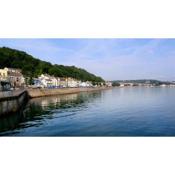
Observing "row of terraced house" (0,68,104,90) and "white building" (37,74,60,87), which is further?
"white building" (37,74,60,87)

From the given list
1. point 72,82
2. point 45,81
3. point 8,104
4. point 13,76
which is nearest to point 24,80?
point 13,76

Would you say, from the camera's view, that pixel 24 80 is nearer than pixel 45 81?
Yes

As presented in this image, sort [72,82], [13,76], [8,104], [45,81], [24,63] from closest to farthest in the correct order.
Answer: [8,104], [13,76], [24,63], [45,81], [72,82]

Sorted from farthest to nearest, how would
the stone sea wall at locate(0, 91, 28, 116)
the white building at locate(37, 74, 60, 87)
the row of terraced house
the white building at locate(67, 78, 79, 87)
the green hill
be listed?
the white building at locate(67, 78, 79, 87) < the white building at locate(37, 74, 60, 87) < the green hill < the row of terraced house < the stone sea wall at locate(0, 91, 28, 116)

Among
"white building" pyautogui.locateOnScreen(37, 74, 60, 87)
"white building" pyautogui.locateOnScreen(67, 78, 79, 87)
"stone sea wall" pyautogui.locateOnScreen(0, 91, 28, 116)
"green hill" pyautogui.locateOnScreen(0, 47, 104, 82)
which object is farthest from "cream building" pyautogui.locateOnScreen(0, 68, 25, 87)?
"stone sea wall" pyautogui.locateOnScreen(0, 91, 28, 116)

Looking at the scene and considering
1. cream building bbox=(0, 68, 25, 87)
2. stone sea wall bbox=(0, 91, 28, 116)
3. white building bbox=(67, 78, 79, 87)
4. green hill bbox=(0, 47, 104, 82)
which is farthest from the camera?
white building bbox=(67, 78, 79, 87)

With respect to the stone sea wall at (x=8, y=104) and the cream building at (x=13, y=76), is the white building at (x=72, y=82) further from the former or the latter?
the stone sea wall at (x=8, y=104)

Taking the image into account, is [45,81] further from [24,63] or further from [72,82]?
[72,82]

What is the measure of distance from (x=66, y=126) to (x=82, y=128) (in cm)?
114

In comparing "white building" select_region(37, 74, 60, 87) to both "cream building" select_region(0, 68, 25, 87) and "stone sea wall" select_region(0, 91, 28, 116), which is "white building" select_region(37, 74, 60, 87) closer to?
"cream building" select_region(0, 68, 25, 87)

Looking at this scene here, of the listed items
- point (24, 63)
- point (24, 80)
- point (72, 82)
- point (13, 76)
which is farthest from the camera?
point (72, 82)
